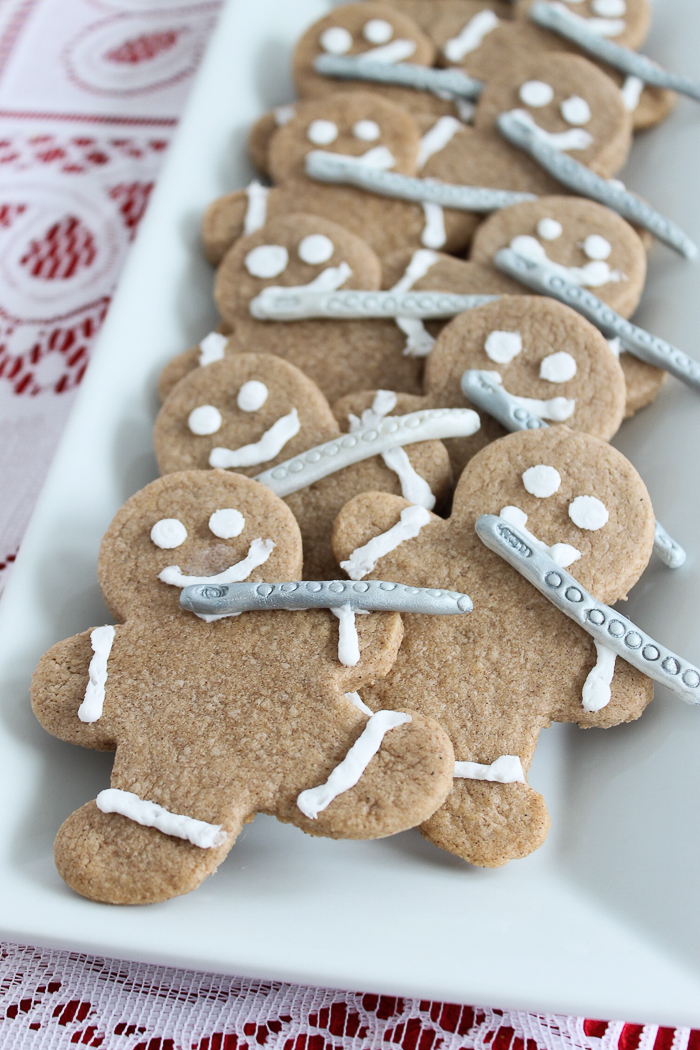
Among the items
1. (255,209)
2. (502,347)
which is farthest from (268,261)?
(502,347)

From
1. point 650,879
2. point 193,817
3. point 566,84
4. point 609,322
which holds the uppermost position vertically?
point 566,84

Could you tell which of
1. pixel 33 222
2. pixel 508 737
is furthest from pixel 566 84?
pixel 508 737

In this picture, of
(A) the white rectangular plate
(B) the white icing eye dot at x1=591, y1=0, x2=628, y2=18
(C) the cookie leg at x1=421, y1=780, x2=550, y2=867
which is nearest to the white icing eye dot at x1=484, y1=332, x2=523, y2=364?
(A) the white rectangular plate

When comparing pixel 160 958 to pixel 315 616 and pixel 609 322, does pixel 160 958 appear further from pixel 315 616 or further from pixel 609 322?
pixel 609 322

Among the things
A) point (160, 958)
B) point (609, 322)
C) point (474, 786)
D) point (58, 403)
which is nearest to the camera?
point (160, 958)

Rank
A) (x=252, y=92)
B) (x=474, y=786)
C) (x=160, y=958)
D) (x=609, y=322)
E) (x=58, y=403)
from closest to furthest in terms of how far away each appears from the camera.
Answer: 1. (x=160, y=958)
2. (x=474, y=786)
3. (x=609, y=322)
4. (x=58, y=403)
5. (x=252, y=92)

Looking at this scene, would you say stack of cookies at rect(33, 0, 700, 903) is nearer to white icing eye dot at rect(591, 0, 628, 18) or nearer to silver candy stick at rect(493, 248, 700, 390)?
silver candy stick at rect(493, 248, 700, 390)

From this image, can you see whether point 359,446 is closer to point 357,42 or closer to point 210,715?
point 210,715
